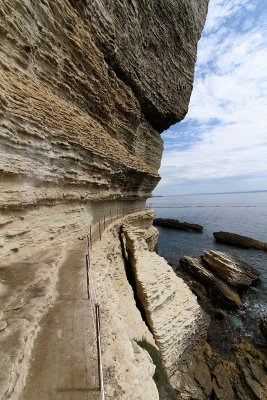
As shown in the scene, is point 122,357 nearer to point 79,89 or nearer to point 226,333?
point 226,333

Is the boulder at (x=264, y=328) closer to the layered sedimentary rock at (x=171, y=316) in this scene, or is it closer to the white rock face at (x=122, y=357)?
the layered sedimentary rock at (x=171, y=316)

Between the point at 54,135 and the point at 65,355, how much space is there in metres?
7.57

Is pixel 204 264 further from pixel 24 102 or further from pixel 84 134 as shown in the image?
pixel 24 102

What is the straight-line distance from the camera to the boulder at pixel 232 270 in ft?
51.4

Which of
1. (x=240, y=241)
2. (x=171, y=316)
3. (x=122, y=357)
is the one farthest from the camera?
(x=240, y=241)

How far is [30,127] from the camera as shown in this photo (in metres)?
6.51

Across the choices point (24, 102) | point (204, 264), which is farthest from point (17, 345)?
point (204, 264)

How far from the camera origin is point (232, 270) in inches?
643

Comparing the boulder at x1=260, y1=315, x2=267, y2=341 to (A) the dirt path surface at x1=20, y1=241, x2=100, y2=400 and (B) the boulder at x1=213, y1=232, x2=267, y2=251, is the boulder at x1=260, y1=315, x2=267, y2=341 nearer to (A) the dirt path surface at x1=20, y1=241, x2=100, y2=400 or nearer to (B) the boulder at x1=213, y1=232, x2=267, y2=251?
(A) the dirt path surface at x1=20, y1=241, x2=100, y2=400

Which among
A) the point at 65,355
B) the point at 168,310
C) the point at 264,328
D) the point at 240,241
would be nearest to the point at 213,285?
the point at 264,328

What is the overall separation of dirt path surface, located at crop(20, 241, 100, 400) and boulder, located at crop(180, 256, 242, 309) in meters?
14.3

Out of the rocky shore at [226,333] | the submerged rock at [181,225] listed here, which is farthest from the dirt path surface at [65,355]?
the submerged rock at [181,225]

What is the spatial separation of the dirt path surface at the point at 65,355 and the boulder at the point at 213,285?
1431cm

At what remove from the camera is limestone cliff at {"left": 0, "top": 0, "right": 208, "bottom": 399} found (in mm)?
4473
